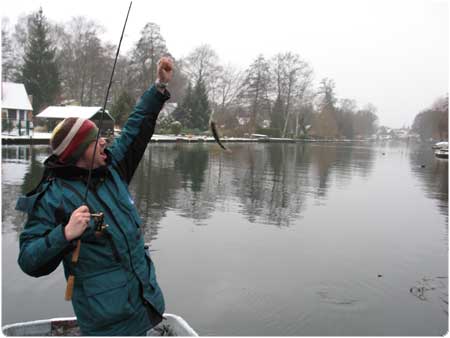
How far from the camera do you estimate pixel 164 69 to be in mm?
2508

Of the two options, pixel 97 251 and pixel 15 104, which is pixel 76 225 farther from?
pixel 15 104

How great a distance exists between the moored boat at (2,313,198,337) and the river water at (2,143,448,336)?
1408mm

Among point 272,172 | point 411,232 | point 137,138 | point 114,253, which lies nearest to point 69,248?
point 114,253

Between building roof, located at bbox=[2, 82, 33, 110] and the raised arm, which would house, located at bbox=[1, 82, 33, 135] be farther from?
the raised arm

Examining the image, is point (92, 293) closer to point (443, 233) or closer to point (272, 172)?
point (443, 233)

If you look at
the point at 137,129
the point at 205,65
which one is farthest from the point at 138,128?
the point at 205,65

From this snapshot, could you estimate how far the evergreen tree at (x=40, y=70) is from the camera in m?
48.5

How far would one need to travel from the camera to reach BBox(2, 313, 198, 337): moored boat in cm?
319

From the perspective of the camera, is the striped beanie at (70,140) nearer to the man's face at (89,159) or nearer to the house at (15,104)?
the man's face at (89,159)

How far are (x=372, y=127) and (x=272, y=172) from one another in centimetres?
12885

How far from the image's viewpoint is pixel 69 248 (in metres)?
2.00

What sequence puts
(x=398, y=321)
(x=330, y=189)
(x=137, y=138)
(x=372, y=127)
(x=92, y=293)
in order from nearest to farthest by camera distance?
(x=92, y=293), (x=137, y=138), (x=398, y=321), (x=330, y=189), (x=372, y=127)

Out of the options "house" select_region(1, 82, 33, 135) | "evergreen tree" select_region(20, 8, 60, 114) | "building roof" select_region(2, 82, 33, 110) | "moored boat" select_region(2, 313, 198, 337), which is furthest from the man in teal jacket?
"evergreen tree" select_region(20, 8, 60, 114)

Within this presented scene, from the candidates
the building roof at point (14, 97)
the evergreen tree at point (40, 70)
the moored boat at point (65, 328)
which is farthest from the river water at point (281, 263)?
the evergreen tree at point (40, 70)
